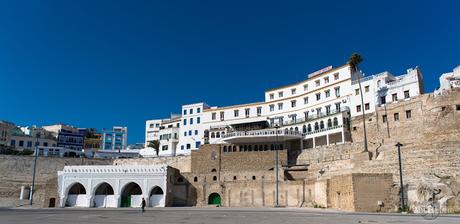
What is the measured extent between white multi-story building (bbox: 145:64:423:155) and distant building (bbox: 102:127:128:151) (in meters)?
45.7

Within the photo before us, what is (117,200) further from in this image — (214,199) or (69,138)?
(69,138)

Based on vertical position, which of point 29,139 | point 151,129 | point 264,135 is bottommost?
point 264,135

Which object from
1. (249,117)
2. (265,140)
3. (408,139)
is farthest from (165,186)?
(408,139)

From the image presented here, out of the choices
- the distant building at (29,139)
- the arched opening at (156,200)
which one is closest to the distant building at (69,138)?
the distant building at (29,139)

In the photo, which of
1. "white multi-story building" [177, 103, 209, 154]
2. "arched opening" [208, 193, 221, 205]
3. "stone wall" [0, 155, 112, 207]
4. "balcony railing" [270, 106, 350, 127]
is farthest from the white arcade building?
"balcony railing" [270, 106, 350, 127]

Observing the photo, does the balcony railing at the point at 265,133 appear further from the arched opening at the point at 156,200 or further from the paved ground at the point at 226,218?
the paved ground at the point at 226,218

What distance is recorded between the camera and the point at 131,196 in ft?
154

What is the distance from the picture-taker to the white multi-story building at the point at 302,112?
5038 cm

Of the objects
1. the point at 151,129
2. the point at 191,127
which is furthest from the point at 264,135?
the point at 151,129

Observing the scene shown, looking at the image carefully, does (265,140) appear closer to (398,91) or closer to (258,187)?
(258,187)

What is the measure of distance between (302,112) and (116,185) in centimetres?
3093

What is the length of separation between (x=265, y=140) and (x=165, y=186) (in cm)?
1822

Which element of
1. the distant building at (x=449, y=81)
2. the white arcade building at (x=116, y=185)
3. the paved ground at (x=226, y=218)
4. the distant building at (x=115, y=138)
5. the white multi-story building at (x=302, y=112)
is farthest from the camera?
the distant building at (x=115, y=138)

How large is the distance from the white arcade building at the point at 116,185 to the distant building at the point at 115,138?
194 ft
